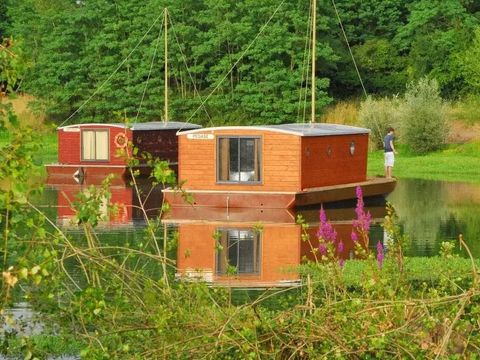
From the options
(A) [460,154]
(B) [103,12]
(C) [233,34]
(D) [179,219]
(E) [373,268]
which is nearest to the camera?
(E) [373,268]

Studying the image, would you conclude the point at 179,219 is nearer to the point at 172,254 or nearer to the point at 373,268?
the point at 172,254

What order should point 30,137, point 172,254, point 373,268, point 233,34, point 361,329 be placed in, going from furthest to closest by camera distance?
Result: point 233,34 → point 172,254 → point 373,268 → point 361,329 → point 30,137

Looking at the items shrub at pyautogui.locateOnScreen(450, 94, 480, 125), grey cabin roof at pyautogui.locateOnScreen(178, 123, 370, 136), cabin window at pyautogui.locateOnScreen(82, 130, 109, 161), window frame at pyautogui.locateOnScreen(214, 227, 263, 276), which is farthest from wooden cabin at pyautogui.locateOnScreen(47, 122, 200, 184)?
window frame at pyautogui.locateOnScreen(214, 227, 263, 276)

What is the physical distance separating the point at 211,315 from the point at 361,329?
42.4 inches

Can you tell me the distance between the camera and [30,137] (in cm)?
910

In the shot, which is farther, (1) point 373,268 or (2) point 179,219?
(2) point 179,219

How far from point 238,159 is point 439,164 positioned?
1540 cm

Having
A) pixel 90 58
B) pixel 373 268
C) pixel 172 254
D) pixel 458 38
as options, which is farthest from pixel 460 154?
pixel 373 268

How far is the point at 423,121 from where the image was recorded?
50.3 m

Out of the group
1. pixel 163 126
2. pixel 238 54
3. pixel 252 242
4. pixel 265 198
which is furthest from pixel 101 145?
pixel 252 242

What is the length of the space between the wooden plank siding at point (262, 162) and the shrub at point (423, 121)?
57.9ft

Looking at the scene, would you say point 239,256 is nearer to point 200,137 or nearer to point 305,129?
point 200,137

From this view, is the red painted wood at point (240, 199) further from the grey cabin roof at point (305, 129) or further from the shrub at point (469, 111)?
the shrub at point (469, 111)

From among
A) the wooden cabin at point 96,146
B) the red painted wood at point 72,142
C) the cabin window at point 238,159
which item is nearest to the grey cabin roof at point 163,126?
the wooden cabin at point 96,146
